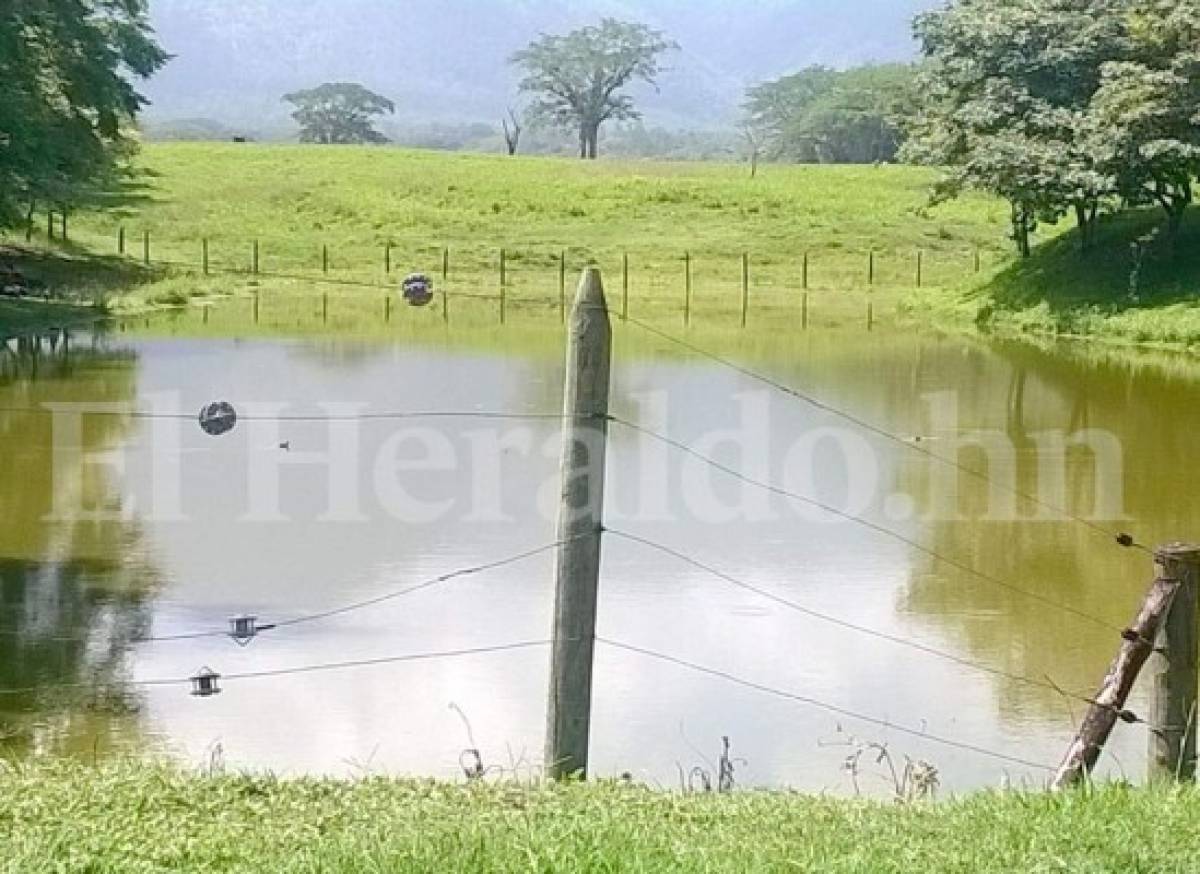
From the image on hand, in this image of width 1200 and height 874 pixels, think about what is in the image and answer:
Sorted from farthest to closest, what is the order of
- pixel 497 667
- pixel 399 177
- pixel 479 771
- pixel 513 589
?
pixel 399 177 < pixel 513 589 < pixel 497 667 < pixel 479 771

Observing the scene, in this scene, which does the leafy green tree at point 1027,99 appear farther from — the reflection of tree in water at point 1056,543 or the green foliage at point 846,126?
the green foliage at point 846,126

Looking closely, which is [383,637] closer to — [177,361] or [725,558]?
[725,558]

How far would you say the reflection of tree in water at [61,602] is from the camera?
7223 millimetres

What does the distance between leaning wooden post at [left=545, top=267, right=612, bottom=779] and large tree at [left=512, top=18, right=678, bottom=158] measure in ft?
288

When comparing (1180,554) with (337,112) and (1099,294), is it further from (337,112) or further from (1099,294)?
(337,112)

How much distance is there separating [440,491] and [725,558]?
2673 mm

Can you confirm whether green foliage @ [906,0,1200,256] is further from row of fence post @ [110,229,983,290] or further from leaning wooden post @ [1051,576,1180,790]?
leaning wooden post @ [1051,576,1180,790]

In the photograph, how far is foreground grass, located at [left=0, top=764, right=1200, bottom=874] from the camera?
3834mm

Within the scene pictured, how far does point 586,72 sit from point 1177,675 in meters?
90.9

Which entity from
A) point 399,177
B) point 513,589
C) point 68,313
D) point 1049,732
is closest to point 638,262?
point 399,177

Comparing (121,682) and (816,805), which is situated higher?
(816,805)

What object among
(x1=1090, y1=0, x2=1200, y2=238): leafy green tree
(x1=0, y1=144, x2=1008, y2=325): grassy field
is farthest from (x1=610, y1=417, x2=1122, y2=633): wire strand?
(x1=0, y1=144, x2=1008, y2=325): grassy field

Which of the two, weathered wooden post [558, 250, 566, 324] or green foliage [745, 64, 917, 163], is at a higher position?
green foliage [745, 64, 917, 163]

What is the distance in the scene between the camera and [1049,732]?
24.2 feet
